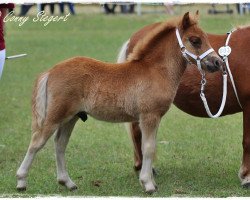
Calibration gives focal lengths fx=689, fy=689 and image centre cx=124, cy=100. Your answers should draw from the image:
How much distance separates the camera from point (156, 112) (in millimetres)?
6547

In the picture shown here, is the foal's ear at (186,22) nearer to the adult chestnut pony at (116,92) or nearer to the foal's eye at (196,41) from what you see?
the adult chestnut pony at (116,92)

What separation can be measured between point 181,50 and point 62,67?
116 cm

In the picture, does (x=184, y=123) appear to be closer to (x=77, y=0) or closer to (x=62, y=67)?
(x=77, y=0)

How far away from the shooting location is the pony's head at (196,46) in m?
6.51

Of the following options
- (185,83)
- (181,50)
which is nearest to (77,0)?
(185,83)

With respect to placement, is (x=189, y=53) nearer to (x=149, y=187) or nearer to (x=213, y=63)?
(x=213, y=63)

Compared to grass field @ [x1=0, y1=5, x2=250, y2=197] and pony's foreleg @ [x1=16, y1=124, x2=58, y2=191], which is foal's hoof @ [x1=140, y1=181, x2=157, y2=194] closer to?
grass field @ [x1=0, y1=5, x2=250, y2=197]

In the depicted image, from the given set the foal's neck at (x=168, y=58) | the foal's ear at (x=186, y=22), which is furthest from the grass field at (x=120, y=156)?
the foal's ear at (x=186, y=22)

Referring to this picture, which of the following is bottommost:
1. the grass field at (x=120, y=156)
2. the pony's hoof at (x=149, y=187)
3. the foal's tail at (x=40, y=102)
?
the grass field at (x=120, y=156)

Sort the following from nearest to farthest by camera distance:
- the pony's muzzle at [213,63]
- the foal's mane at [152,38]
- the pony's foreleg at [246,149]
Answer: the pony's muzzle at [213,63]
the foal's mane at [152,38]
the pony's foreleg at [246,149]

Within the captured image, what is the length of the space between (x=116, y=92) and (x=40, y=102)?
0.74 metres

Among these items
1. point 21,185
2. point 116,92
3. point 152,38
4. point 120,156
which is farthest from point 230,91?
point 21,185

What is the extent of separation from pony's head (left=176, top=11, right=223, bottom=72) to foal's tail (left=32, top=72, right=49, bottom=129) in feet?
4.52

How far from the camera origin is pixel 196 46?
6.58 metres
